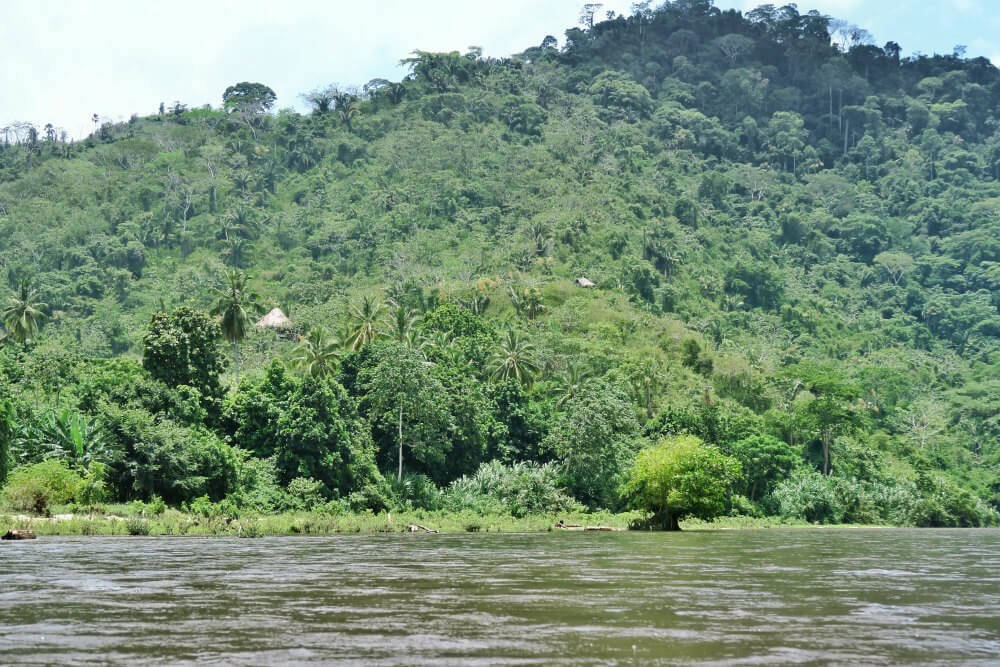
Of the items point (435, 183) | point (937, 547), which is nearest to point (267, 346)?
point (435, 183)

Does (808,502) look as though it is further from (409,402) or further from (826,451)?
(409,402)

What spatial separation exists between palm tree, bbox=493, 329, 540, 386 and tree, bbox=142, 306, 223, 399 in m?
30.0

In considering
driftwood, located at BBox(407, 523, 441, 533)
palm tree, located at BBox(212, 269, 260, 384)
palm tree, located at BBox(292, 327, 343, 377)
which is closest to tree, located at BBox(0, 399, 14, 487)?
driftwood, located at BBox(407, 523, 441, 533)

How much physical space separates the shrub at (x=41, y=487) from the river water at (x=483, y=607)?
30.4ft

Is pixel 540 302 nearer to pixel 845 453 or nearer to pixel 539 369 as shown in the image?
pixel 539 369

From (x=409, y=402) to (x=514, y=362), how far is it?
20828 mm

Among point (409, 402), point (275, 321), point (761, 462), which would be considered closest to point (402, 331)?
point (409, 402)

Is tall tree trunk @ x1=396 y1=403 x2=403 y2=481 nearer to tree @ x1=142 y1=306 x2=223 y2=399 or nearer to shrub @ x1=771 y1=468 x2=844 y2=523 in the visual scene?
tree @ x1=142 y1=306 x2=223 y2=399

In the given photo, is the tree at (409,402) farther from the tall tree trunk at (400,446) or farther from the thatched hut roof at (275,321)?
the thatched hut roof at (275,321)

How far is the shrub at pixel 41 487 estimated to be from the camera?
46.3m

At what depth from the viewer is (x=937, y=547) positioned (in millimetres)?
49500

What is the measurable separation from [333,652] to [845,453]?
92.9m

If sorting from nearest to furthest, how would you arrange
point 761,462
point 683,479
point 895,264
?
point 683,479
point 761,462
point 895,264

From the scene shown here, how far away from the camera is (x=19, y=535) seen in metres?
39.3
